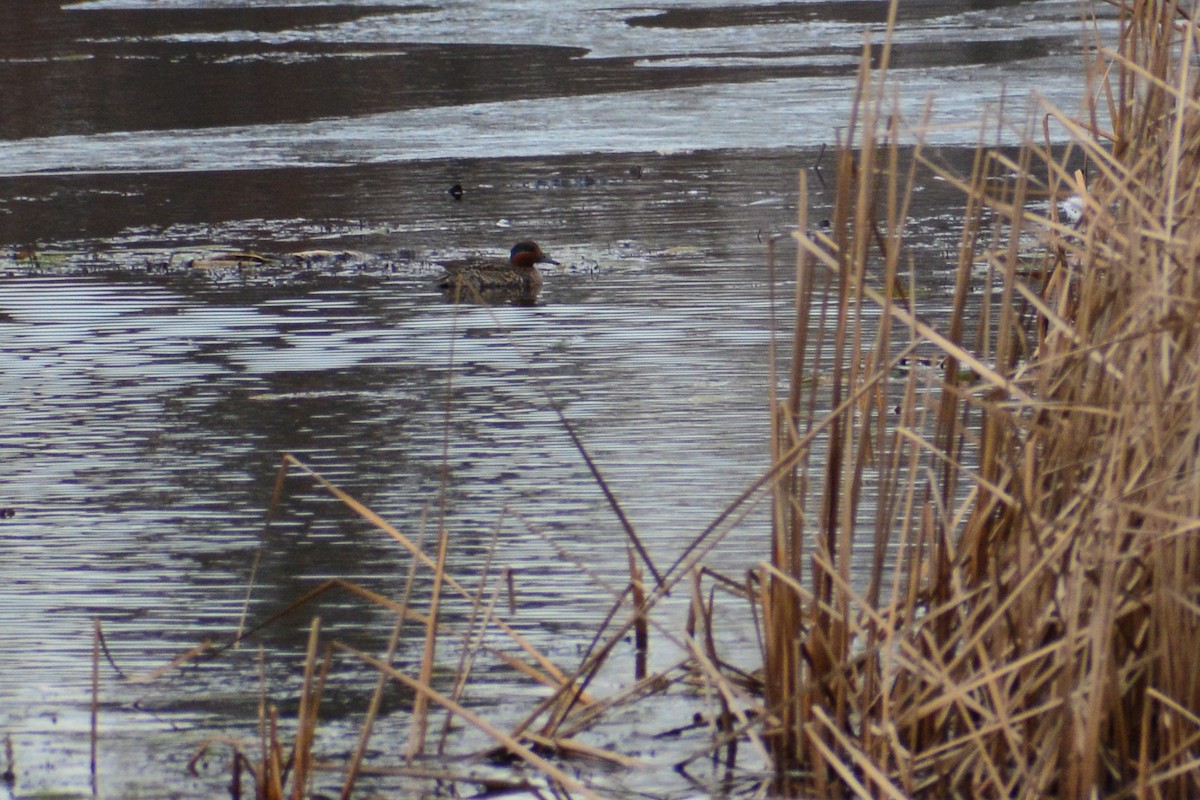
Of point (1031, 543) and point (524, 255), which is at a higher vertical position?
point (1031, 543)

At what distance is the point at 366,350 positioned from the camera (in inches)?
276

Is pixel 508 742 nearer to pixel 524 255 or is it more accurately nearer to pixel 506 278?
pixel 506 278

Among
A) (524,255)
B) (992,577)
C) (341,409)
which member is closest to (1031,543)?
(992,577)

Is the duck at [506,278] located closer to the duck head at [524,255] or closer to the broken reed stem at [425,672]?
the duck head at [524,255]

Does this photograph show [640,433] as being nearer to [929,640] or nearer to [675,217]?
[929,640]

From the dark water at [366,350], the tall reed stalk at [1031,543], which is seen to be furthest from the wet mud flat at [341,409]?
the tall reed stalk at [1031,543]

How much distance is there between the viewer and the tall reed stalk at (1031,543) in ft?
9.64

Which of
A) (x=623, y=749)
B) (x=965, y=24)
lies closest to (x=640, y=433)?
(x=623, y=749)

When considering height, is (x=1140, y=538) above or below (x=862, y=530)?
above

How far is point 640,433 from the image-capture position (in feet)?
18.7

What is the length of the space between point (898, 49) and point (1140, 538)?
47.8ft

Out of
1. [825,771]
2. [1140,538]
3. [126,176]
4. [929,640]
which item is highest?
[1140,538]

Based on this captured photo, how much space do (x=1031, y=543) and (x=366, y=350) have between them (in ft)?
13.7

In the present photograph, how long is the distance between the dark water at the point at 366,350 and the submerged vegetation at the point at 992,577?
0.59 feet
